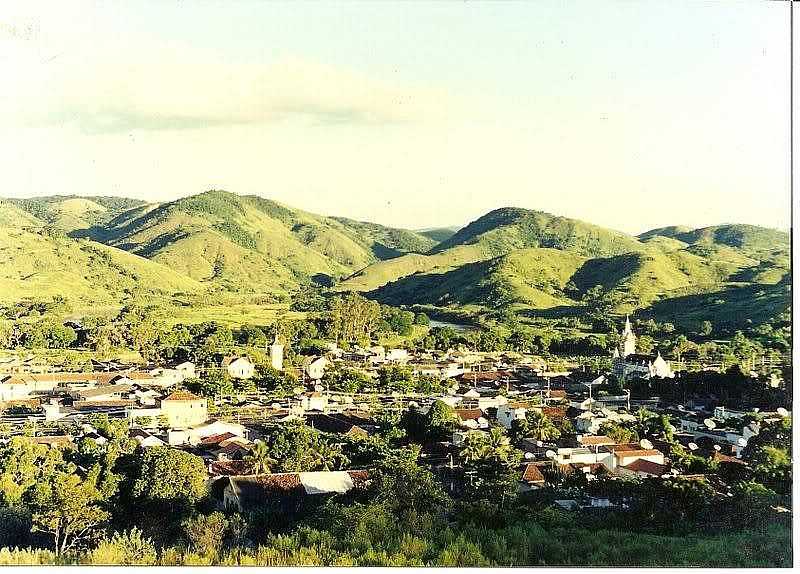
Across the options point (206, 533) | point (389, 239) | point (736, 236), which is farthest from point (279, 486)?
point (736, 236)

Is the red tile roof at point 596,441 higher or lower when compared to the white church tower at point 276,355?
lower

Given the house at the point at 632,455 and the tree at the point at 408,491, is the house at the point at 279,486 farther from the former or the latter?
the house at the point at 632,455

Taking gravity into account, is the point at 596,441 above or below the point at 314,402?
below

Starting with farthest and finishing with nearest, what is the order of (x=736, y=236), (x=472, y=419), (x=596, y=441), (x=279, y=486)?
(x=736, y=236) < (x=472, y=419) < (x=596, y=441) < (x=279, y=486)

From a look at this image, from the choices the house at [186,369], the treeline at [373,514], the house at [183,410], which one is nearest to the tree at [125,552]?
the treeline at [373,514]

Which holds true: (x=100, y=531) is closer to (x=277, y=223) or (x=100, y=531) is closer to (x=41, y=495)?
(x=41, y=495)

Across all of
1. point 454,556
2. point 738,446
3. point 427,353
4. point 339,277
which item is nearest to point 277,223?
point 339,277

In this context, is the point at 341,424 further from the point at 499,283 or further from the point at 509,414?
the point at 499,283
